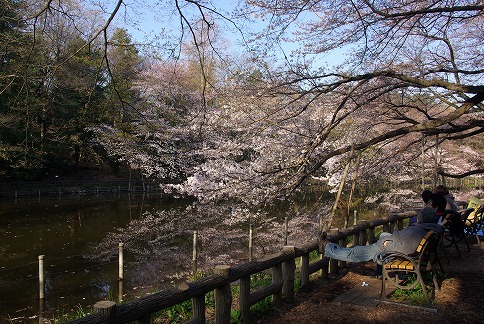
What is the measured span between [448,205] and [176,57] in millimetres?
5529

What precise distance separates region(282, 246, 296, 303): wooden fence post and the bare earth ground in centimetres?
11

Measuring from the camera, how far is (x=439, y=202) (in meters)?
6.92

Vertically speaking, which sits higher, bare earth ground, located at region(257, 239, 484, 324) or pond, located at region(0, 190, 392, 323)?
bare earth ground, located at region(257, 239, 484, 324)

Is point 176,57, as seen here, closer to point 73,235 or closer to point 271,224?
point 271,224

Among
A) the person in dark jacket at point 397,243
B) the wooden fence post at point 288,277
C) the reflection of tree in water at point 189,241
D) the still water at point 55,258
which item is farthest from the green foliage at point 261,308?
the still water at point 55,258

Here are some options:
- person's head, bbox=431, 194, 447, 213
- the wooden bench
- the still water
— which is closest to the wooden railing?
the wooden bench

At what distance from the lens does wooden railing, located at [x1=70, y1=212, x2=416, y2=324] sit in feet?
10.3

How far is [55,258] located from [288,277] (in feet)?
31.0

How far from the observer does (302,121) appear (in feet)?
34.5

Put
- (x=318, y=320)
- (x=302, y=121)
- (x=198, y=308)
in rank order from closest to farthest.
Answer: (x=198, y=308) < (x=318, y=320) < (x=302, y=121)

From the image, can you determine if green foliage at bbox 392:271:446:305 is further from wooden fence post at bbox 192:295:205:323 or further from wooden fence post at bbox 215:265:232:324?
wooden fence post at bbox 192:295:205:323

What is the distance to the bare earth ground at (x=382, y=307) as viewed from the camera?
14.1 feet

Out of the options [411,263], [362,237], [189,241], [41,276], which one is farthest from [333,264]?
[189,241]

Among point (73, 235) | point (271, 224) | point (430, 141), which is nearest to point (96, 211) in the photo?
point (73, 235)
